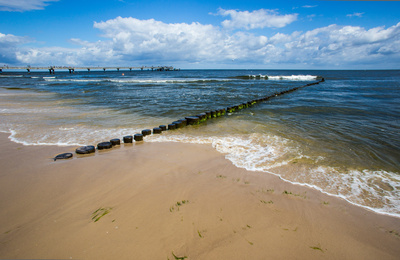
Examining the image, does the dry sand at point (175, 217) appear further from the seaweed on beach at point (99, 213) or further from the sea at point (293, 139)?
the sea at point (293, 139)

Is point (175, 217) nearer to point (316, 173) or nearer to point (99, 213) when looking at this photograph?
point (99, 213)

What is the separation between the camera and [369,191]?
3.93 meters

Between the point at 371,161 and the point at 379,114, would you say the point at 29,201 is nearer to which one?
the point at 371,161

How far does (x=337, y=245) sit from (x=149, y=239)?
101 inches

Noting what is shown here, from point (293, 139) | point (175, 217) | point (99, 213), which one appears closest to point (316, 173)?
point (293, 139)

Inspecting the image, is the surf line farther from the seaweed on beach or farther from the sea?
the seaweed on beach

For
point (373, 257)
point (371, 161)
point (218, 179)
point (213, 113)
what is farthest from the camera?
point (213, 113)

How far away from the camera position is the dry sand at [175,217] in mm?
2561

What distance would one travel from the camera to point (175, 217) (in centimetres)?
312

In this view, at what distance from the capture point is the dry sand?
2561mm

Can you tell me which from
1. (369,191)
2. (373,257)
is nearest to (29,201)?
(373,257)

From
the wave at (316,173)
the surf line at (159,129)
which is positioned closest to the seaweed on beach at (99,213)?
the surf line at (159,129)

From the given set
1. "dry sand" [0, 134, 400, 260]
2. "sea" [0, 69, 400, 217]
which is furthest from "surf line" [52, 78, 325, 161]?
"dry sand" [0, 134, 400, 260]

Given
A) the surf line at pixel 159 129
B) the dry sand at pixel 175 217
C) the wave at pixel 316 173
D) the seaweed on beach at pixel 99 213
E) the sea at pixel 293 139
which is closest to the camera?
the dry sand at pixel 175 217
